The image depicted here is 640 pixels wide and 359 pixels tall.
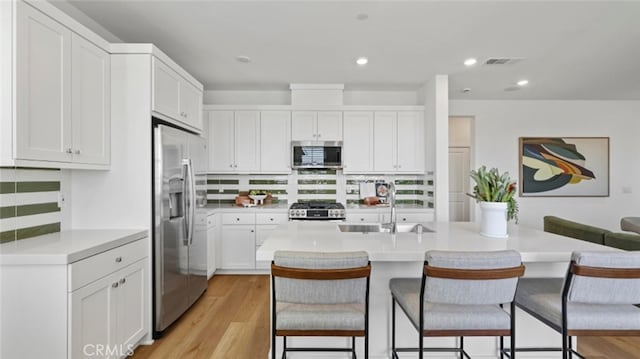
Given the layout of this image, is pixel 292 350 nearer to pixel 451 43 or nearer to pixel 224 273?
pixel 224 273

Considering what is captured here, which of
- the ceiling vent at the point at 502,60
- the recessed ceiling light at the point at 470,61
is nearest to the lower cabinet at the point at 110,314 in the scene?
the recessed ceiling light at the point at 470,61

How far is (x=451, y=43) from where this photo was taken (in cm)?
317

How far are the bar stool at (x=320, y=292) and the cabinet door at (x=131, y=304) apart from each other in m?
1.24

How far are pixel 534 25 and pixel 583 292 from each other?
233cm

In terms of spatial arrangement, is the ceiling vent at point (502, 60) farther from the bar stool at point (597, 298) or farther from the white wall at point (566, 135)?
the bar stool at point (597, 298)

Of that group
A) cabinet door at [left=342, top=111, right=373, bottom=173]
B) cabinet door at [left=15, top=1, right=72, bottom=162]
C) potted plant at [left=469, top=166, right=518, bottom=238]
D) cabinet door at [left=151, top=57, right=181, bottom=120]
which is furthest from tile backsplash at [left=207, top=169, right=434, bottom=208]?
cabinet door at [left=15, top=1, right=72, bottom=162]

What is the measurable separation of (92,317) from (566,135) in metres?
6.64

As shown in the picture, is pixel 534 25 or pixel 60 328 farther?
pixel 534 25

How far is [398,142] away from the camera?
4590 mm

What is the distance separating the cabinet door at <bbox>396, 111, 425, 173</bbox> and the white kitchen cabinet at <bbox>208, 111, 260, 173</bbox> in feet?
6.64

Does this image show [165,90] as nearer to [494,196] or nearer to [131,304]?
[131,304]

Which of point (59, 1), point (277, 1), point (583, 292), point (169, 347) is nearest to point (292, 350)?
point (169, 347)

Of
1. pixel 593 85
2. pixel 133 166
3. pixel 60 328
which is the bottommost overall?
pixel 60 328

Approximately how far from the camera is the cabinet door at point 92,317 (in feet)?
5.80
